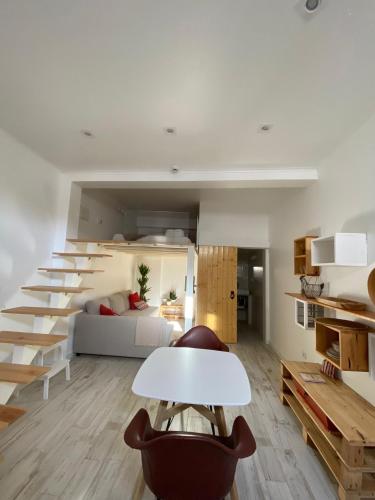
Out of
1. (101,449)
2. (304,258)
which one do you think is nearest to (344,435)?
(101,449)

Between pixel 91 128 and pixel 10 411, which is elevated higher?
pixel 91 128

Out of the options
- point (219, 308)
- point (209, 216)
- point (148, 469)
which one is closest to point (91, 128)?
point (148, 469)

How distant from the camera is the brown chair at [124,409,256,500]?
0.87 m

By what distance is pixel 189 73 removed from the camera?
60.2 inches

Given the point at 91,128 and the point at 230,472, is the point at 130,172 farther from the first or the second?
the point at 230,472

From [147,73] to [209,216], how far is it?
3.57 metres

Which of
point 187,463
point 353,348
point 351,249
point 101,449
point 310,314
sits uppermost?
point 351,249

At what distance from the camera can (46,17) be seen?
122 centimetres

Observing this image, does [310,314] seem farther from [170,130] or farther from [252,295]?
[252,295]

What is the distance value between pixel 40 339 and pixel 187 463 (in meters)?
1.98

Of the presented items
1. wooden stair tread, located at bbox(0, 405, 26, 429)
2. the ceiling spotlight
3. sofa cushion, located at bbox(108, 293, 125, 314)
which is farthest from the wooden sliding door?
the ceiling spotlight

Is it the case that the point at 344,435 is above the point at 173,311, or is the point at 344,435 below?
above

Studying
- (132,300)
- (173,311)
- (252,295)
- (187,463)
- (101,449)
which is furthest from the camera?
(173,311)

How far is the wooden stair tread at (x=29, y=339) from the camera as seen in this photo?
2.15m
